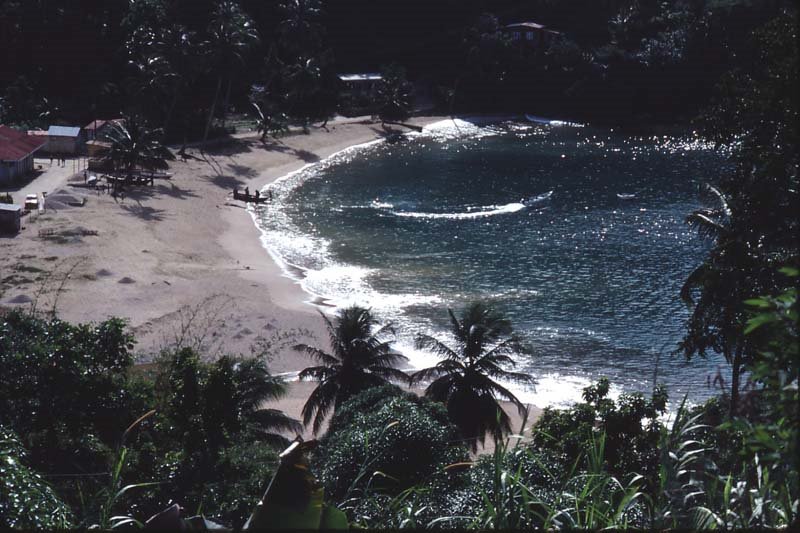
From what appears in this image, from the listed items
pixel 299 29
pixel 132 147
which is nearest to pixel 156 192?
pixel 132 147

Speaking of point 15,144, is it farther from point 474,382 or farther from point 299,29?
point 474,382

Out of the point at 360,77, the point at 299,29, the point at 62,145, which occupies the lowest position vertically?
the point at 62,145

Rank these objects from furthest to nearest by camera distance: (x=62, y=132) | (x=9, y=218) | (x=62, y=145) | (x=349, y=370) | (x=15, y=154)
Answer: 1. (x=62, y=145)
2. (x=62, y=132)
3. (x=15, y=154)
4. (x=9, y=218)
5. (x=349, y=370)

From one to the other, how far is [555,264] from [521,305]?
849 centimetres

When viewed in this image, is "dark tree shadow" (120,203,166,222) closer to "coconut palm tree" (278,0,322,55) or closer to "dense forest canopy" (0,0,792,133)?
"dense forest canopy" (0,0,792,133)

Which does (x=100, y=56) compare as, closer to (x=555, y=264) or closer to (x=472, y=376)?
(x=555, y=264)

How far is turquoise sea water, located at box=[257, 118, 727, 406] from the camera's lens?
1646 inches

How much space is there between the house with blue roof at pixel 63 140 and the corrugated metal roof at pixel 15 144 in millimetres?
4186

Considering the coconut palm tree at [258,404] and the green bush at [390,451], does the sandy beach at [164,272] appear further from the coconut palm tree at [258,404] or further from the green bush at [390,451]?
the green bush at [390,451]

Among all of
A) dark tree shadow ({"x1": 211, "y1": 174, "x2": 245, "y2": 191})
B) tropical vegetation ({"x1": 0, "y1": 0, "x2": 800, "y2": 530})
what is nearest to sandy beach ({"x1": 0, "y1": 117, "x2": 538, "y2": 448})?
dark tree shadow ({"x1": 211, "y1": 174, "x2": 245, "y2": 191})

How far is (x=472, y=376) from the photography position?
29781 mm

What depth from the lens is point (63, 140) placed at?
220 ft

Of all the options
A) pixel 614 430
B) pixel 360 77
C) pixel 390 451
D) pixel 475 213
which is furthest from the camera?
pixel 360 77

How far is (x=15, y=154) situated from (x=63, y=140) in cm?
977
